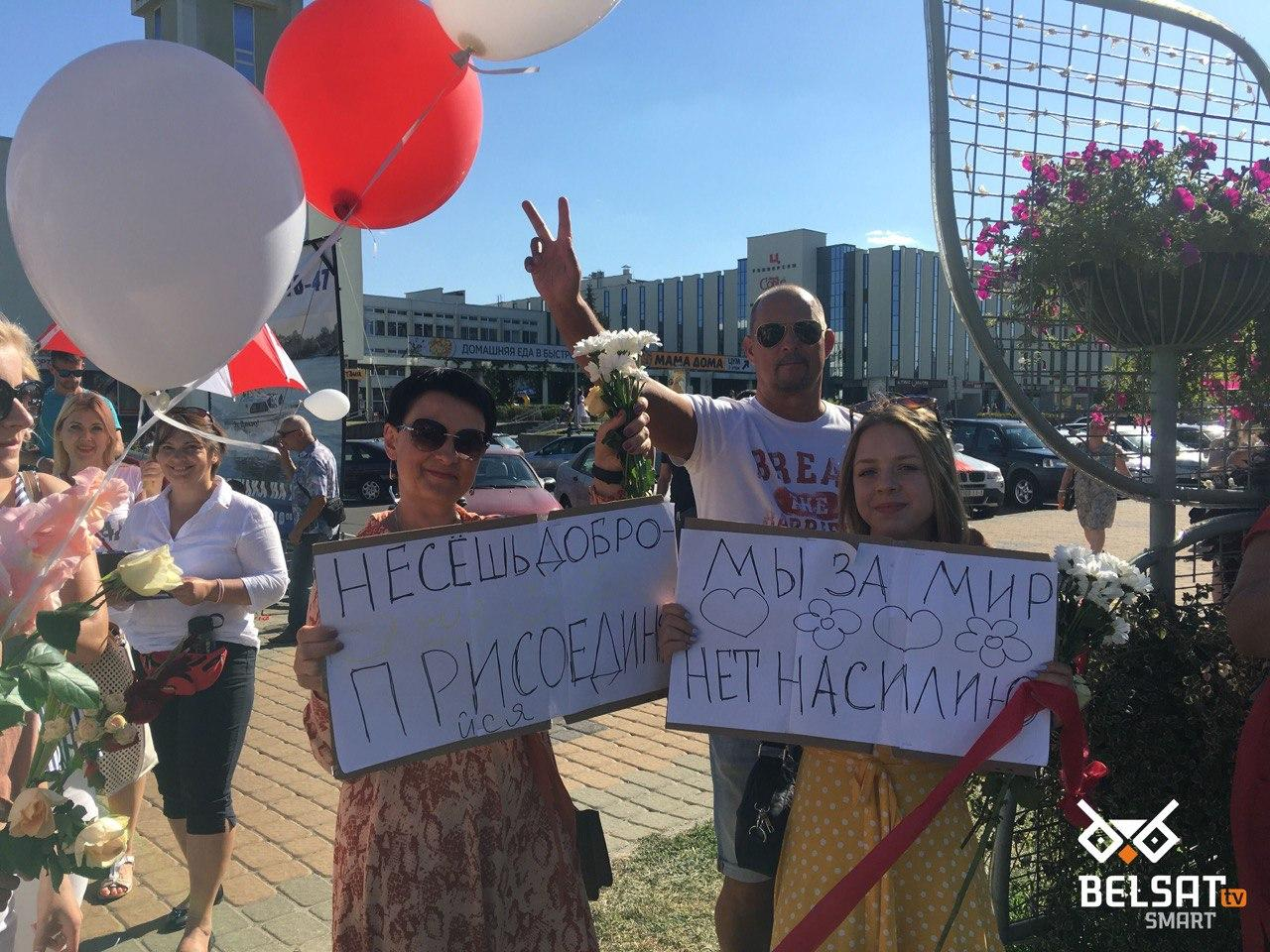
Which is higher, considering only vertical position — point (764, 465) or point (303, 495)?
point (764, 465)

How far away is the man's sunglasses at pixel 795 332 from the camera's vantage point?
2859mm

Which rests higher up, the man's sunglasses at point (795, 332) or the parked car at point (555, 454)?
the man's sunglasses at point (795, 332)

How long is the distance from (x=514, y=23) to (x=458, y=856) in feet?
7.40

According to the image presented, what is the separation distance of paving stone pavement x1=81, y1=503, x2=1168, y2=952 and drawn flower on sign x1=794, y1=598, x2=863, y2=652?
2.41 meters

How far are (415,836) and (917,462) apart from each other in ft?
4.68

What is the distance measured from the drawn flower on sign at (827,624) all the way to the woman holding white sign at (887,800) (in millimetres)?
191

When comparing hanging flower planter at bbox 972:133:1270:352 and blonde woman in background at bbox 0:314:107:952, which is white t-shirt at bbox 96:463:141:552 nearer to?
blonde woman in background at bbox 0:314:107:952

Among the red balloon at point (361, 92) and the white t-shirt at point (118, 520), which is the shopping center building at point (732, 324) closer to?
the white t-shirt at point (118, 520)

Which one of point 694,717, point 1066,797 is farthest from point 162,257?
point 1066,797

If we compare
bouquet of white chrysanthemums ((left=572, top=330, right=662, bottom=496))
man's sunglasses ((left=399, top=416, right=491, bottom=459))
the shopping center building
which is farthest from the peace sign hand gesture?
the shopping center building

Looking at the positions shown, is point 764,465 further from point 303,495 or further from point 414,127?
point 303,495

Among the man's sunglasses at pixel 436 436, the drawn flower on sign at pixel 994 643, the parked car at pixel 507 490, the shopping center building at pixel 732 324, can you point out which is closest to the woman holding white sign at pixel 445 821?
the man's sunglasses at pixel 436 436

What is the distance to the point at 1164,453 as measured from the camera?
3072 mm

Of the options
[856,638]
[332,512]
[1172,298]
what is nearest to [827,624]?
[856,638]
